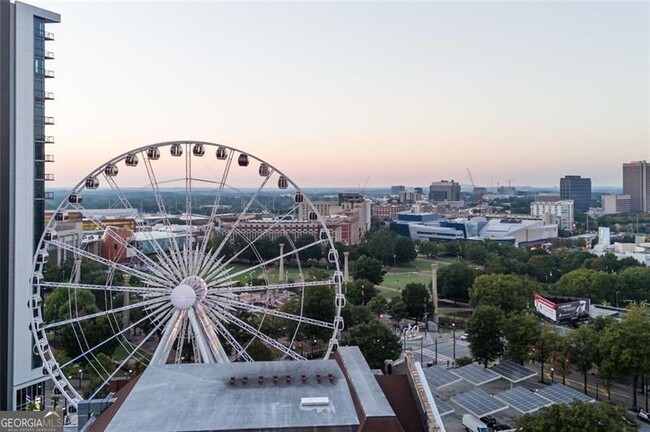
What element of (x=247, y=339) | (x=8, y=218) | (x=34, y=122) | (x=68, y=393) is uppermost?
(x=34, y=122)

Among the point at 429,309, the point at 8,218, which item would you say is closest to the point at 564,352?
the point at 429,309

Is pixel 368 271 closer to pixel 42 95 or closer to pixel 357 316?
pixel 357 316

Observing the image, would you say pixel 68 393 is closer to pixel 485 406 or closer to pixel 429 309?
pixel 485 406

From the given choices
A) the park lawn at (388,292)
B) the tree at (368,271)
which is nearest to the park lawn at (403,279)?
the park lawn at (388,292)

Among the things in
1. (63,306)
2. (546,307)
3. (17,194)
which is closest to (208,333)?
(17,194)

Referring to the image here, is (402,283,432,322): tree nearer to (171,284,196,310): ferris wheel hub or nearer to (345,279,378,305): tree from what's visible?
(345,279,378,305): tree
